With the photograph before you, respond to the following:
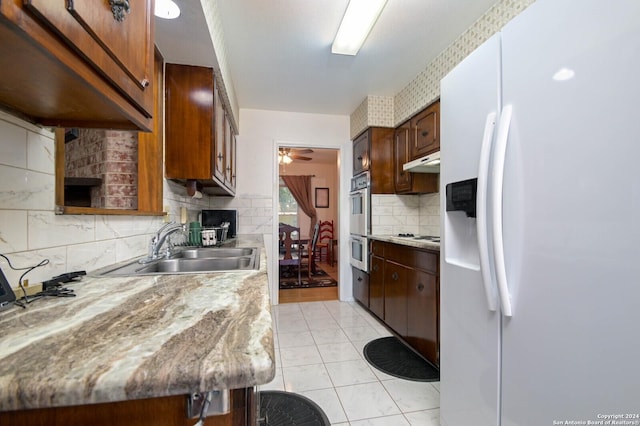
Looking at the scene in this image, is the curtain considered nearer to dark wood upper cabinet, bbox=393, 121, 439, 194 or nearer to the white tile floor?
dark wood upper cabinet, bbox=393, 121, 439, 194

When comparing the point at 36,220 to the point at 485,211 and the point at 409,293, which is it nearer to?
the point at 485,211

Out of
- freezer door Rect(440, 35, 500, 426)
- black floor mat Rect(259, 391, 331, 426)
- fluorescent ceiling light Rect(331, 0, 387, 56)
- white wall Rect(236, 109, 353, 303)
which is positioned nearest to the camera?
freezer door Rect(440, 35, 500, 426)

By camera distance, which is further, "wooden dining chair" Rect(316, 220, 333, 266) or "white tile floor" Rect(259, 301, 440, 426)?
"wooden dining chair" Rect(316, 220, 333, 266)

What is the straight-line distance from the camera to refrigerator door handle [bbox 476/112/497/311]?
3.05 feet

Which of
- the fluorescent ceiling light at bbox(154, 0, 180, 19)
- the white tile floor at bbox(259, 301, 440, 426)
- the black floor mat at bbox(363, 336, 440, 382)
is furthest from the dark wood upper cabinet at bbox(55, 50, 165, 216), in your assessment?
the black floor mat at bbox(363, 336, 440, 382)

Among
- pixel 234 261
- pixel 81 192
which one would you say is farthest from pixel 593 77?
pixel 81 192

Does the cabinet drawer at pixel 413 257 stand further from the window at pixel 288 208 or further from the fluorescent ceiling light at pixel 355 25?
the window at pixel 288 208

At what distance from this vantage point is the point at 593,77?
0.68m

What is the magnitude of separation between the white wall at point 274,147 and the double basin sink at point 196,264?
147 cm

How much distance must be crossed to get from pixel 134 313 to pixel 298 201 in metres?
6.24

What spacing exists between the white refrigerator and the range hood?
1.14 m

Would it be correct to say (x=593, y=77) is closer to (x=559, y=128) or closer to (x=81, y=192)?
(x=559, y=128)

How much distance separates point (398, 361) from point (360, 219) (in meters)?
1.57

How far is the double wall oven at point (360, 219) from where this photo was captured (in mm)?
3041
